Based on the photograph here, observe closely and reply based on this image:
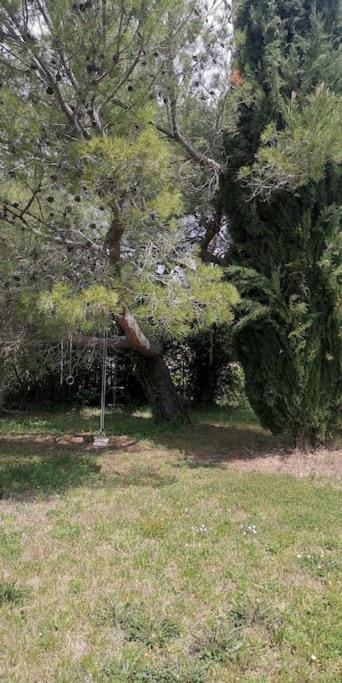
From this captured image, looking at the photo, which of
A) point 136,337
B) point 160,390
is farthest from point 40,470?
point 160,390

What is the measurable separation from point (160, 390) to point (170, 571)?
4.68 metres

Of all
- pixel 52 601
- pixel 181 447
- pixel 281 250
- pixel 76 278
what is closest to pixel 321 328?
pixel 281 250

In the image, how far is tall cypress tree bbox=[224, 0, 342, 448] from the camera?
538 cm

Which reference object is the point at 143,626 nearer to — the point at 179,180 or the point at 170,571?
the point at 170,571

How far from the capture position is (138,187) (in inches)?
158

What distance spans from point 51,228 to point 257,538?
10.6ft

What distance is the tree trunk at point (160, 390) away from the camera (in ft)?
24.6

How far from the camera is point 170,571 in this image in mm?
2943

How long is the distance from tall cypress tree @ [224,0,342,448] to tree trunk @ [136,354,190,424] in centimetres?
197

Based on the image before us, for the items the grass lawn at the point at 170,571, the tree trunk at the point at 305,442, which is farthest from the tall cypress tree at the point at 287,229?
the grass lawn at the point at 170,571

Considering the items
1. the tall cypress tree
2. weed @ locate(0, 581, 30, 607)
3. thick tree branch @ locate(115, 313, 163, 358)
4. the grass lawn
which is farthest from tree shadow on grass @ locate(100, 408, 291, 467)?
weed @ locate(0, 581, 30, 607)

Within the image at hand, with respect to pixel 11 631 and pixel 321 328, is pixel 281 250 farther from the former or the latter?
pixel 11 631

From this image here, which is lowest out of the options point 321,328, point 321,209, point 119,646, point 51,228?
point 119,646

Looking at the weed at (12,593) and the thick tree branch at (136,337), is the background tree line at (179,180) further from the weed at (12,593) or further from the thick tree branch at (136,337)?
the weed at (12,593)
